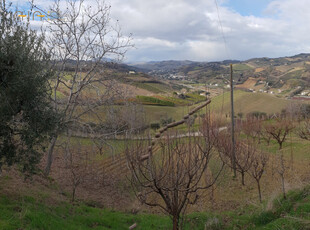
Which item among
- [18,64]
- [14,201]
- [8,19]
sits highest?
[8,19]

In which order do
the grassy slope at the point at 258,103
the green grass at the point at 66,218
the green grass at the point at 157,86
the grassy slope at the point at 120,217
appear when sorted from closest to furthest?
the green grass at the point at 66,218 < the grassy slope at the point at 120,217 < the green grass at the point at 157,86 < the grassy slope at the point at 258,103

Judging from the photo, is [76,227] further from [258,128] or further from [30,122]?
[258,128]

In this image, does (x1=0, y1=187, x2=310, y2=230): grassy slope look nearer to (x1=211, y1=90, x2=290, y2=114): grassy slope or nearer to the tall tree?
the tall tree

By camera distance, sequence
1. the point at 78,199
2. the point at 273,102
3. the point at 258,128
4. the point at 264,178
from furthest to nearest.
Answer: the point at 273,102
the point at 258,128
the point at 264,178
the point at 78,199

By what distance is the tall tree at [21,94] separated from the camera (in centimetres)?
629

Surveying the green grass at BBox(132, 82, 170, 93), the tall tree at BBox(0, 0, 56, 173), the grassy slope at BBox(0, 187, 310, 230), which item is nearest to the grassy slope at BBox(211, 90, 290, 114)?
the green grass at BBox(132, 82, 170, 93)

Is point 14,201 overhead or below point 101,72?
below

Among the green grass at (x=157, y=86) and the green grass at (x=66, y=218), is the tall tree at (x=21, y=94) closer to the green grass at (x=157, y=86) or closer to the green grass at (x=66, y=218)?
the green grass at (x=66, y=218)

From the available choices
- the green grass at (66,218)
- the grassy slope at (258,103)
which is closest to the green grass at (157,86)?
the green grass at (66,218)

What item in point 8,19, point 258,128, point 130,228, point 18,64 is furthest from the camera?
point 258,128

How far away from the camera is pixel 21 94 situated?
6.51 metres

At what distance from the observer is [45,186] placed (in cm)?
1059

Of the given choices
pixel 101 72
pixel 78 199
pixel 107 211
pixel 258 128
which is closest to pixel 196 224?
pixel 107 211

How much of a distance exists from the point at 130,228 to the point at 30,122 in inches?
172
